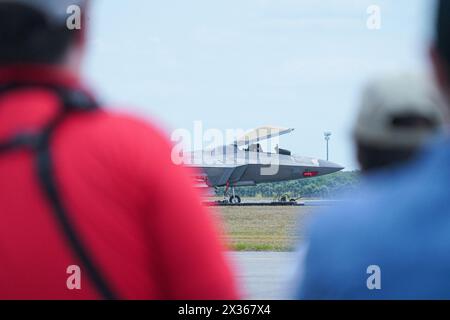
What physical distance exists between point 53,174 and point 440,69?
2.03 ft

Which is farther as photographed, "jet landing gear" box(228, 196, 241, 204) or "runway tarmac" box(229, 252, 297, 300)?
"jet landing gear" box(228, 196, 241, 204)

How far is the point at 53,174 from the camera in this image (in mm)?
1260

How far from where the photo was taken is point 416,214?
1.20 m

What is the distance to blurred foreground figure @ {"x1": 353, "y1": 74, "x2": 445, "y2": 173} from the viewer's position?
1.30 metres

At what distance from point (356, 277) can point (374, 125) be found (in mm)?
237

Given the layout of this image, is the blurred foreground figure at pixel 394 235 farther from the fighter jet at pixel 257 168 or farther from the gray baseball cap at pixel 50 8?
the fighter jet at pixel 257 168

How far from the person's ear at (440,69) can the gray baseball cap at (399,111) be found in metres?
0.06

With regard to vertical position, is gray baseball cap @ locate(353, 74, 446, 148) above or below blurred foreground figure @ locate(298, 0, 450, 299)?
above

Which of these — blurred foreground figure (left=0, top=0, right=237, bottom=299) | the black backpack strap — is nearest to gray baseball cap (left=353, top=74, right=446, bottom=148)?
blurred foreground figure (left=0, top=0, right=237, bottom=299)

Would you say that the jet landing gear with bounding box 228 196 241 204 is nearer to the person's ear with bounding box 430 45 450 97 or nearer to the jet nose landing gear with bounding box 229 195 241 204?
the jet nose landing gear with bounding box 229 195 241 204

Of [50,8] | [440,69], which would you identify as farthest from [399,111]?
[50,8]

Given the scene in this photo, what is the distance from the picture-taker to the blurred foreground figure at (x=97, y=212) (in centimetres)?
124

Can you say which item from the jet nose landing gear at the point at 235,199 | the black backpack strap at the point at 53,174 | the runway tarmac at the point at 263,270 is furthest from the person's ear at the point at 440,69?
the jet nose landing gear at the point at 235,199
